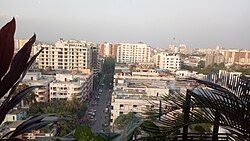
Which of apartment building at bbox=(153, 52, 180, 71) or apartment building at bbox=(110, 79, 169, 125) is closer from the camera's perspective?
apartment building at bbox=(110, 79, 169, 125)

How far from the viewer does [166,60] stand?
13.7 m

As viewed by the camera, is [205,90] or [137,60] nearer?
[205,90]

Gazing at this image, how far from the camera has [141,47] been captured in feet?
52.8

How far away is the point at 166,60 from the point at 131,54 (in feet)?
13.4

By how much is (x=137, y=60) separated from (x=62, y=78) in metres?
9.07

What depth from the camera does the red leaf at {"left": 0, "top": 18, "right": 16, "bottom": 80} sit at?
0.39 metres

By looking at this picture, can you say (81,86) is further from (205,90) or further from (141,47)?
(141,47)

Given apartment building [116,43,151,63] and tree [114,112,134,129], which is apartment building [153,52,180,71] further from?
tree [114,112,134,129]

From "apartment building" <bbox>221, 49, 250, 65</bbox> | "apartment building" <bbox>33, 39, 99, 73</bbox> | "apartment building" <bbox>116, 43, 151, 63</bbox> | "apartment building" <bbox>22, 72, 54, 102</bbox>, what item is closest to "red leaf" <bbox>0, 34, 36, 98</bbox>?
"apartment building" <bbox>22, 72, 54, 102</bbox>

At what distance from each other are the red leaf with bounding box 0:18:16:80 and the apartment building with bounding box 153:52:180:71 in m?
12.0

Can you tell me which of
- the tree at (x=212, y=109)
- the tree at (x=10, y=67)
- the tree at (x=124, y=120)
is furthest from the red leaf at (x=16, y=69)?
the tree at (x=212, y=109)

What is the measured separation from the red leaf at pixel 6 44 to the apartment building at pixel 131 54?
52.3 feet

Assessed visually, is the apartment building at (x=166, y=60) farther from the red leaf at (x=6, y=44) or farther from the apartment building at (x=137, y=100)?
the red leaf at (x=6, y=44)

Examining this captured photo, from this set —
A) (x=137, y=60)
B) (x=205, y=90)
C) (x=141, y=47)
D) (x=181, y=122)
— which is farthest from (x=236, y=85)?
(x=137, y=60)
